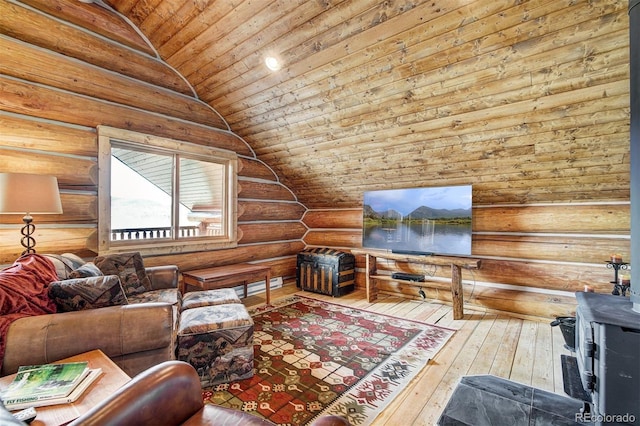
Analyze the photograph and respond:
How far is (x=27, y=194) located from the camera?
82.8 inches

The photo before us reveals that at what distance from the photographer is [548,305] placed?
130 inches

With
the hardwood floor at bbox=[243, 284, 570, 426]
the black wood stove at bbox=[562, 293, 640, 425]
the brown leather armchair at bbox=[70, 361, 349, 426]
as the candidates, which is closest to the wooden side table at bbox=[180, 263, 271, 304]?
the hardwood floor at bbox=[243, 284, 570, 426]

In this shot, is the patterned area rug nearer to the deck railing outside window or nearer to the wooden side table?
the wooden side table

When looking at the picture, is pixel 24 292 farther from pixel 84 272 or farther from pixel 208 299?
pixel 208 299

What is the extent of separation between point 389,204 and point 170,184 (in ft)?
9.80

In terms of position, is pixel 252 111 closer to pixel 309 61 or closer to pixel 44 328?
pixel 309 61

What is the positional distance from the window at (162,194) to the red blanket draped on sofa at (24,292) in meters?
1.23

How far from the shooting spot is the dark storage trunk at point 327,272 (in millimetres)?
4391

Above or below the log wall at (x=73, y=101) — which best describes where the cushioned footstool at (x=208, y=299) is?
below

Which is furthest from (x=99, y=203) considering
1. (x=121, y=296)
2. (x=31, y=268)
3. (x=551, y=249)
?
(x=551, y=249)

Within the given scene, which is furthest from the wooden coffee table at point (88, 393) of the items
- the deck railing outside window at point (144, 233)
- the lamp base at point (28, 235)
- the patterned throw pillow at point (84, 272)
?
the deck railing outside window at point (144, 233)

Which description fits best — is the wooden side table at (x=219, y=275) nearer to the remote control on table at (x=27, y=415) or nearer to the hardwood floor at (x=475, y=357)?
the hardwood floor at (x=475, y=357)

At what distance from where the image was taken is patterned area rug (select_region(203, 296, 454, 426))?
1.90 m

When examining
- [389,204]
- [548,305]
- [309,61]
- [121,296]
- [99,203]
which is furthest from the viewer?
[389,204]
